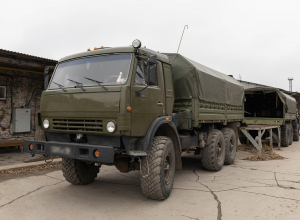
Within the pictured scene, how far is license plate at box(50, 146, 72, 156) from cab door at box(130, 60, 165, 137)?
3.47 ft

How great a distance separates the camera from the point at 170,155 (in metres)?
4.95

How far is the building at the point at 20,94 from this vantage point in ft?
32.4

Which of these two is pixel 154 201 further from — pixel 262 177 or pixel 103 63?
Result: pixel 262 177

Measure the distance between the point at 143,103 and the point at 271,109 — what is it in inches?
467

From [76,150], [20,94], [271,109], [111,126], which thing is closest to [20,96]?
[20,94]

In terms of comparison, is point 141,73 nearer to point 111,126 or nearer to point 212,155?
point 111,126

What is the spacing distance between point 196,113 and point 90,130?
2.69 metres

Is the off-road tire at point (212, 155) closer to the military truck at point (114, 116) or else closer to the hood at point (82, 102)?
the military truck at point (114, 116)

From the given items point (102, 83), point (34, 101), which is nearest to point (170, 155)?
point (102, 83)

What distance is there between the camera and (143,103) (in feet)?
14.2

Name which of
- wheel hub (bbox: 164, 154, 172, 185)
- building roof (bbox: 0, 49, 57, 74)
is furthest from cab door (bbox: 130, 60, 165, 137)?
building roof (bbox: 0, 49, 57, 74)

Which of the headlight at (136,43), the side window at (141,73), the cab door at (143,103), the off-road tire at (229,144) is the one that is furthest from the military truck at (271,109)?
the headlight at (136,43)

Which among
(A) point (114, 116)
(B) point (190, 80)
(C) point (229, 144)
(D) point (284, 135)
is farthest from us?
(D) point (284, 135)

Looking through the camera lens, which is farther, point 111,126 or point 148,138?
point 148,138
